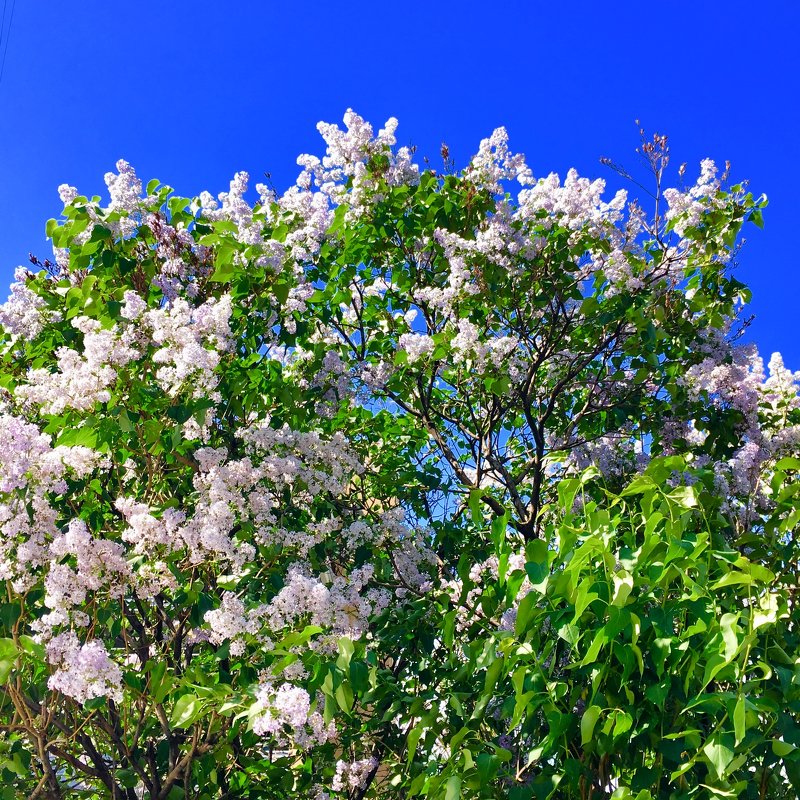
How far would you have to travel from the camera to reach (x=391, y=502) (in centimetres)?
541

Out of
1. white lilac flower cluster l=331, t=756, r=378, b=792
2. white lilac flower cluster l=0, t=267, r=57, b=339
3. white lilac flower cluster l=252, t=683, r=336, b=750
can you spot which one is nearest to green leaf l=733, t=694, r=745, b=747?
white lilac flower cluster l=252, t=683, r=336, b=750

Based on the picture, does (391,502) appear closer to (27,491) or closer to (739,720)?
(27,491)

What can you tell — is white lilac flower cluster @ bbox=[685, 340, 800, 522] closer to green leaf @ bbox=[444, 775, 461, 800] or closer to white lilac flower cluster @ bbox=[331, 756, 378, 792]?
white lilac flower cluster @ bbox=[331, 756, 378, 792]

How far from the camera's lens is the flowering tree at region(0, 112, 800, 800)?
238 centimetres

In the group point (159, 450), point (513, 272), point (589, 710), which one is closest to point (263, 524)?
point (159, 450)

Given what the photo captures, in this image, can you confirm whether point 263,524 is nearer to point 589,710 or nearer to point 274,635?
point 274,635

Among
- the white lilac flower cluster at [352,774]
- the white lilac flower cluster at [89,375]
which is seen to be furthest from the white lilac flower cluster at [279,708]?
the white lilac flower cluster at [352,774]

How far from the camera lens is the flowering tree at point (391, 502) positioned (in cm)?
238

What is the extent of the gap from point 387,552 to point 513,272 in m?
2.00

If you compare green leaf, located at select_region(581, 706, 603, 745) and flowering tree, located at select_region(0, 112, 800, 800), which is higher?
flowering tree, located at select_region(0, 112, 800, 800)

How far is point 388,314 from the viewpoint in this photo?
5.43m

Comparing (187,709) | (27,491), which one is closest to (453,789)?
(187,709)

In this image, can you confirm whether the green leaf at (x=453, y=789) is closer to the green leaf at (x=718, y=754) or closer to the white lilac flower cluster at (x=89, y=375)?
the green leaf at (x=718, y=754)

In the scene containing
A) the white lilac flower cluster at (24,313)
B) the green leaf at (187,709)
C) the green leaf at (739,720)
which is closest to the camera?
the green leaf at (739,720)
